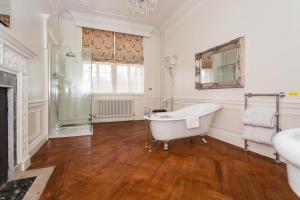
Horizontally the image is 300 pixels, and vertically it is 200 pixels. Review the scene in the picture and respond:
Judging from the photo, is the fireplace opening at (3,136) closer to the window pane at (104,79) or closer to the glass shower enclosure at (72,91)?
the glass shower enclosure at (72,91)

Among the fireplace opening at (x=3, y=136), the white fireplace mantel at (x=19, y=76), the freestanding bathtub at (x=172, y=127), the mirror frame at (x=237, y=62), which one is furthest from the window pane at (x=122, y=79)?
the fireplace opening at (x=3, y=136)

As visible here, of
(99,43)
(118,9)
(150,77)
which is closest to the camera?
(118,9)

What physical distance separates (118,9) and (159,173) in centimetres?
419

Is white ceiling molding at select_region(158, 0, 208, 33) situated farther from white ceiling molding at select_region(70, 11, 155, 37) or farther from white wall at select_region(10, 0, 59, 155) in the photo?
white wall at select_region(10, 0, 59, 155)

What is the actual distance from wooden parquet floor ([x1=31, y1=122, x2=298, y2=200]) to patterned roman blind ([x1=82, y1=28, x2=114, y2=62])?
9.69 ft

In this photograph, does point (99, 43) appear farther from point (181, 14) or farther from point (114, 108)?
point (181, 14)

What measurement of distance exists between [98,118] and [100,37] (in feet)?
8.00

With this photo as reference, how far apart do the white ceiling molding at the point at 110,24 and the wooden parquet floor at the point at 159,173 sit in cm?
352

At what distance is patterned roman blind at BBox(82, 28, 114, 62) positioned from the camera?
488 centimetres

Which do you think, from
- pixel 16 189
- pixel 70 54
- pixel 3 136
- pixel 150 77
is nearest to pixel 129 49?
pixel 150 77

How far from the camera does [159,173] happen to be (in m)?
1.89

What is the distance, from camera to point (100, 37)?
4992 mm

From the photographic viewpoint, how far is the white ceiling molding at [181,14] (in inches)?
150

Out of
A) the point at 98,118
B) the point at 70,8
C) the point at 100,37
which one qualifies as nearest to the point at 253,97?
the point at 98,118
